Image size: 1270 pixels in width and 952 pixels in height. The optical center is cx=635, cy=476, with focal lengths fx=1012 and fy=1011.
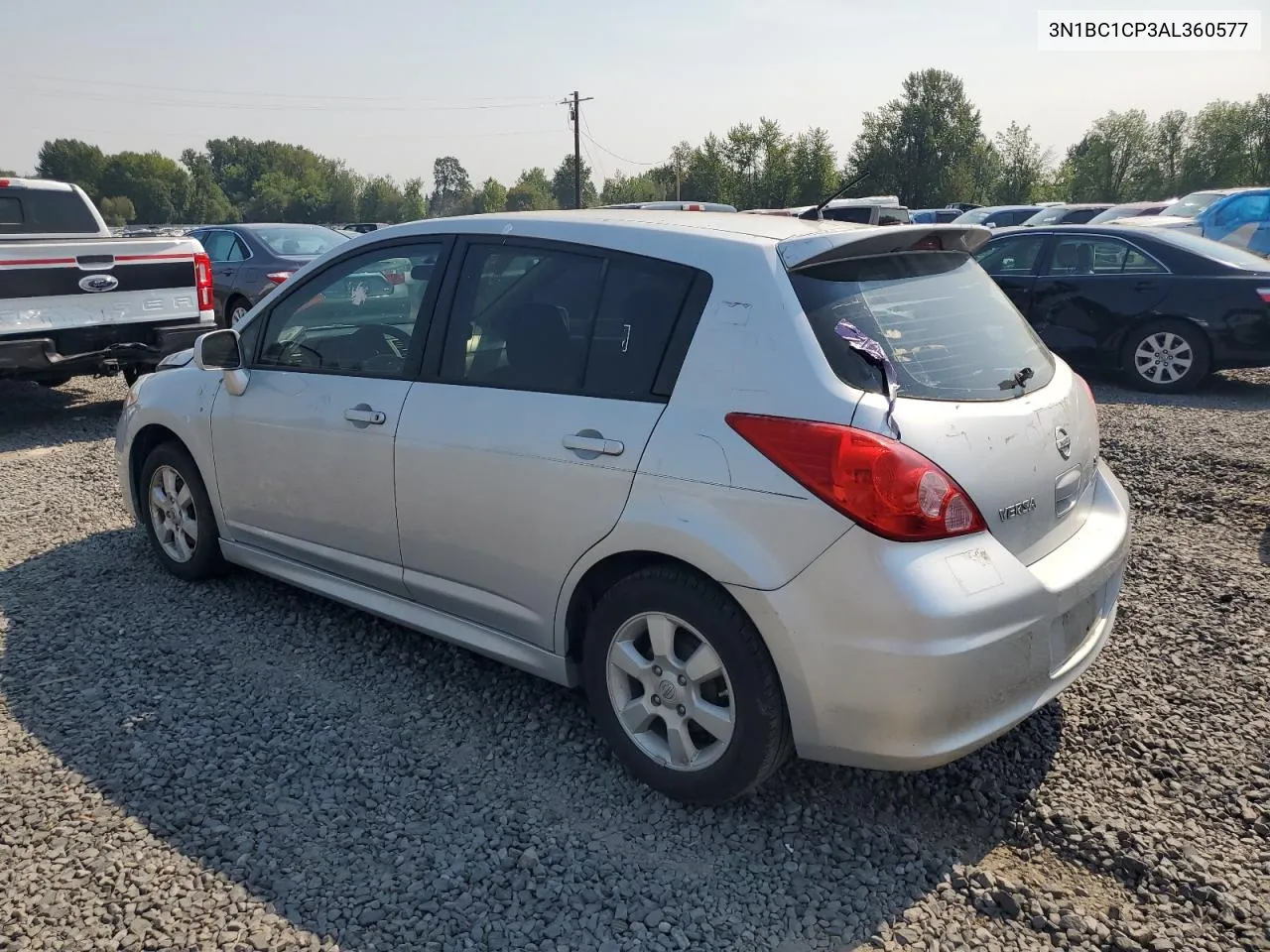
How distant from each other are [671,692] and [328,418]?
5.88 ft

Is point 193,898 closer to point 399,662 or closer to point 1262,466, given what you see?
point 399,662

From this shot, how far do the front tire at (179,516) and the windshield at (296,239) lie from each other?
8.34 m

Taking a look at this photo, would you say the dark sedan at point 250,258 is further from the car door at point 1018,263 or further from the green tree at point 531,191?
the green tree at point 531,191

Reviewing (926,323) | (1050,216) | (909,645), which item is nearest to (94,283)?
(926,323)

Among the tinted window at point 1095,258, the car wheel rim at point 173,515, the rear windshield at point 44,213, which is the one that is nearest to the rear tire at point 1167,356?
the tinted window at point 1095,258

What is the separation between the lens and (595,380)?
124 inches

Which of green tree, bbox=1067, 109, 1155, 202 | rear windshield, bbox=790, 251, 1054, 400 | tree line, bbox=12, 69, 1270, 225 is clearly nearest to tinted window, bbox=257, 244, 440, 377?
rear windshield, bbox=790, 251, 1054, 400

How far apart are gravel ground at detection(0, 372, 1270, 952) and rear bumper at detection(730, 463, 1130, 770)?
402 mm

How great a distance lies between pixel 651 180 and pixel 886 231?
81357 millimetres

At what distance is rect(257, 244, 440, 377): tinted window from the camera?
3797 mm

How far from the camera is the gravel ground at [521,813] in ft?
8.48

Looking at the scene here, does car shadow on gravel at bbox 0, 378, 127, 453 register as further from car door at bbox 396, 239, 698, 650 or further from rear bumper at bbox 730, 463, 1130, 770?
rear bumper at bbox 730, 463, 1130, 770

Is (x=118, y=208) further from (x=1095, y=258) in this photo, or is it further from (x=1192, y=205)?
(x=1095, y=258)

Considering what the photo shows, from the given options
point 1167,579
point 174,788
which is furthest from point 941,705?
point 1167,579
